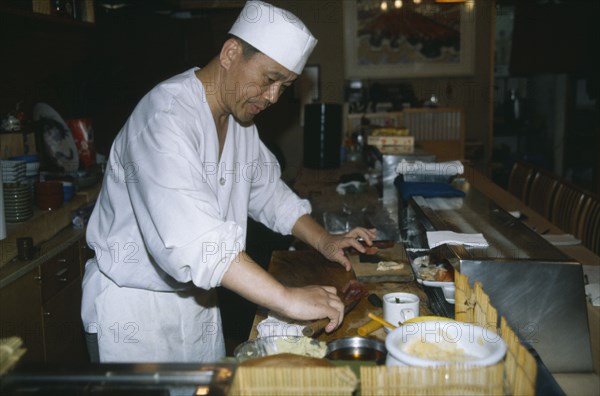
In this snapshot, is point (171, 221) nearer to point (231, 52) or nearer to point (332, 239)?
point (231, 52)

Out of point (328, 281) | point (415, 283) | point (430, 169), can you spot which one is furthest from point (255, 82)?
point (430, 169)

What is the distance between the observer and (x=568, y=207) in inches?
154

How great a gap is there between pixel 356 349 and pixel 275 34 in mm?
988

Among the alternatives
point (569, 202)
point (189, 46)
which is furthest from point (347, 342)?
point (189, 46)

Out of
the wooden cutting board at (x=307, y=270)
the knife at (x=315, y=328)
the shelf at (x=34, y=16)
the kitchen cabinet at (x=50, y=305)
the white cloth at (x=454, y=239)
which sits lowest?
the kitchen cabinet at (x=50, y=305)

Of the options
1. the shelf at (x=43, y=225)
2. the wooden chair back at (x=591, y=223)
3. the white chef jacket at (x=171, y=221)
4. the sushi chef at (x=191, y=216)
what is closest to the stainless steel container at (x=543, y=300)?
the sushi chef at (x=191, y=216)

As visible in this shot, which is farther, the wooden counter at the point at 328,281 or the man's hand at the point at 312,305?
the wooden counter at the point at 328,281

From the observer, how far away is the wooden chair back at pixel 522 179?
4.83 meters

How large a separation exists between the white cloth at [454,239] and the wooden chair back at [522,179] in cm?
320

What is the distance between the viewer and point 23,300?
284 cm

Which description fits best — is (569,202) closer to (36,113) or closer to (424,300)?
(424,300)

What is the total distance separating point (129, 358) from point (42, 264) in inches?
53.8

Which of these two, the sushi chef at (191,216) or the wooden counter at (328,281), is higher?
the sushi chef at (191,216)

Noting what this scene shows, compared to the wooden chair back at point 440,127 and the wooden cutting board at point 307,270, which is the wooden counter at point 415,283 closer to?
the wooden cutting board at point 307,270
